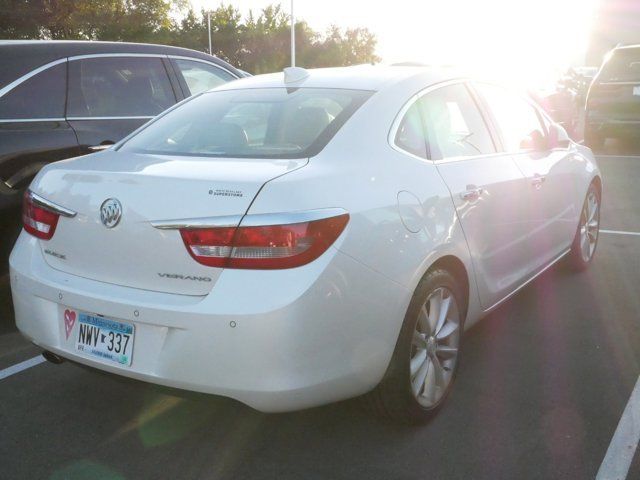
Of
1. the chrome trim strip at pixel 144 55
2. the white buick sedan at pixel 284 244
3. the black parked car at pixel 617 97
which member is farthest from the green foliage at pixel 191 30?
the white buick sedan at pixel 284 244

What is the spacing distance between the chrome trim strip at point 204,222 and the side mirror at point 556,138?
9.15ft

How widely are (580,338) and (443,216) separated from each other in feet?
5.37

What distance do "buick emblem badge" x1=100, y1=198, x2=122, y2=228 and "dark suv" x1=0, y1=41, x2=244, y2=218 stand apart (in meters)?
1.77

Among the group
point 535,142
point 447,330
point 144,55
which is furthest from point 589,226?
point 144,55

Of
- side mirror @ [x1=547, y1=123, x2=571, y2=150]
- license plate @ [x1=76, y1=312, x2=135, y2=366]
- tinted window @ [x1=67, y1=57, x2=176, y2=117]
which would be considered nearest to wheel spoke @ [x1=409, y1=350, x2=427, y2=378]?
license plate @ [x1=76, y1=312, x2=135, y2=366]

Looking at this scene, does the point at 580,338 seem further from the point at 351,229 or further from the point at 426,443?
the point at 351,229

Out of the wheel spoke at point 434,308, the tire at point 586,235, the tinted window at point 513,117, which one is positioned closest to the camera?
the wheel spoke at point 434,308

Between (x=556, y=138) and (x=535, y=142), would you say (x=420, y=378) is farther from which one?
(x=556, y=138)

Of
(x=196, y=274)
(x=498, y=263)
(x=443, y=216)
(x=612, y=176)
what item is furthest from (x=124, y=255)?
(x=612, y=176)

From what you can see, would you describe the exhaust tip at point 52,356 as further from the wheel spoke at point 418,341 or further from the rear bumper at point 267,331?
the wheel spoke at point 418,341

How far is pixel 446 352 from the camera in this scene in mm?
3453

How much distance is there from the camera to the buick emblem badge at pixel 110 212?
283 centimetres

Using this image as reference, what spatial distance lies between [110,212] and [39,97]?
7.08ft

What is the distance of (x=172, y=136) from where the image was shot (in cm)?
359
